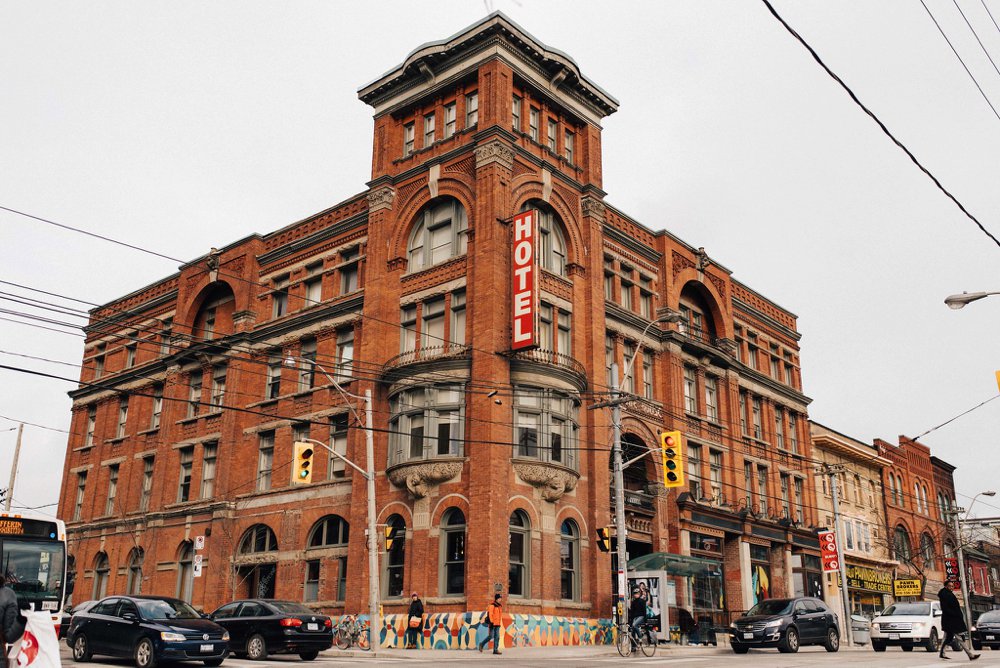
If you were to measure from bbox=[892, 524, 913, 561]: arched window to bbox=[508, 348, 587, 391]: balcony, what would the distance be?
122ft

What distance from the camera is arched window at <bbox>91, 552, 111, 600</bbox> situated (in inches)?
1826

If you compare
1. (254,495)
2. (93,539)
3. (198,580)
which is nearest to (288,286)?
(254,495)

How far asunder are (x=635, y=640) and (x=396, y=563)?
9.89 metres

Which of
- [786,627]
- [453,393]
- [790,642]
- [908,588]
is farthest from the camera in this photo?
[908,588]

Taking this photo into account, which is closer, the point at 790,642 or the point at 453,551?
the point at 790,642

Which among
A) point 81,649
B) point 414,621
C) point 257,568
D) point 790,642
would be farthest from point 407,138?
point 81,649

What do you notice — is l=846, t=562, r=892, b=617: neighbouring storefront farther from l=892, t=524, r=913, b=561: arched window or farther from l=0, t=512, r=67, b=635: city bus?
l=0, t=512, r=67, b=635: city bus

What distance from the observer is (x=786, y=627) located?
28.8 metres

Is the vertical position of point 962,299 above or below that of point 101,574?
above

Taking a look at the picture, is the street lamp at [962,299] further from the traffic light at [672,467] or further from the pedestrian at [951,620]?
the traffic light at [672,467]

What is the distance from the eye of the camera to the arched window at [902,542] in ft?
202

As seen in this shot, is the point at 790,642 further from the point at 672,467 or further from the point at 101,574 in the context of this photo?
the point at 101,574

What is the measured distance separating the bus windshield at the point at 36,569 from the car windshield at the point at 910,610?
27674mm

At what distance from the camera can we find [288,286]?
42.8m
